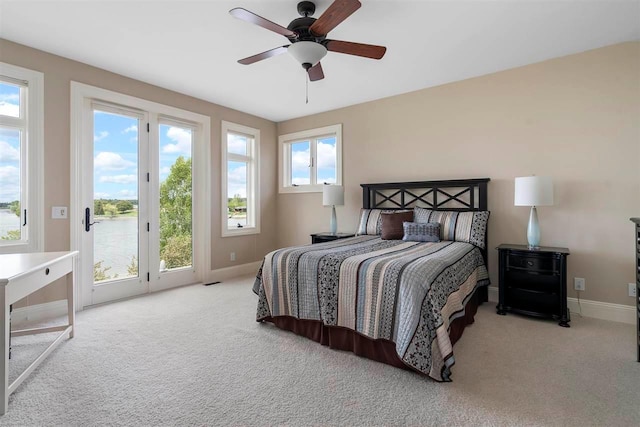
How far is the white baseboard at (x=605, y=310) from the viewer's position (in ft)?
9.46

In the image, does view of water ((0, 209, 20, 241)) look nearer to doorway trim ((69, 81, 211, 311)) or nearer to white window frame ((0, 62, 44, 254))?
white window frame ((0, 62, 44, 254))

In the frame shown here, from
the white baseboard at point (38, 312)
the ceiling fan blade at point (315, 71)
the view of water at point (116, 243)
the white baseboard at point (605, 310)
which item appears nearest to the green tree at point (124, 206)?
the view of water at point (116, 243)

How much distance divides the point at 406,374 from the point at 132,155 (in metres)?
3.86

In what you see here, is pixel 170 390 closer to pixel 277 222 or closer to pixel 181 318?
pixel 181 318

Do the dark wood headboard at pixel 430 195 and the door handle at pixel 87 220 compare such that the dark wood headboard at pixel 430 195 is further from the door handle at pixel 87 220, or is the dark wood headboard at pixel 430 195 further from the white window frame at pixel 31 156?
the white window frame at pixel 31 156

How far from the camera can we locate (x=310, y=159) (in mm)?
5277

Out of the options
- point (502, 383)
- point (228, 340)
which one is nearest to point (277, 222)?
point (228, 340)

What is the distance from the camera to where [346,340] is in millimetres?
2346

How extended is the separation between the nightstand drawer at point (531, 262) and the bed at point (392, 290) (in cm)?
31

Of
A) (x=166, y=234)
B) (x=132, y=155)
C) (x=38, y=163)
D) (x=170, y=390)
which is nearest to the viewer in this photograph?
(x=170, y=390)

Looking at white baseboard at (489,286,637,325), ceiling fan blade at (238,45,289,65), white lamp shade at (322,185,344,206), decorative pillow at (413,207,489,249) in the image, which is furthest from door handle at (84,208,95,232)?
white baseboard at (489,286,637,325)

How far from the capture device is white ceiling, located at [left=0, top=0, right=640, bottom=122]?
2.38m

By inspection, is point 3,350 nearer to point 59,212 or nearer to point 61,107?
point 59,212

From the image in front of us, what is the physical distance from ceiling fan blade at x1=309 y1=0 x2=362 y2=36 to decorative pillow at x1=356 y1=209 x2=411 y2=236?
241 cm
